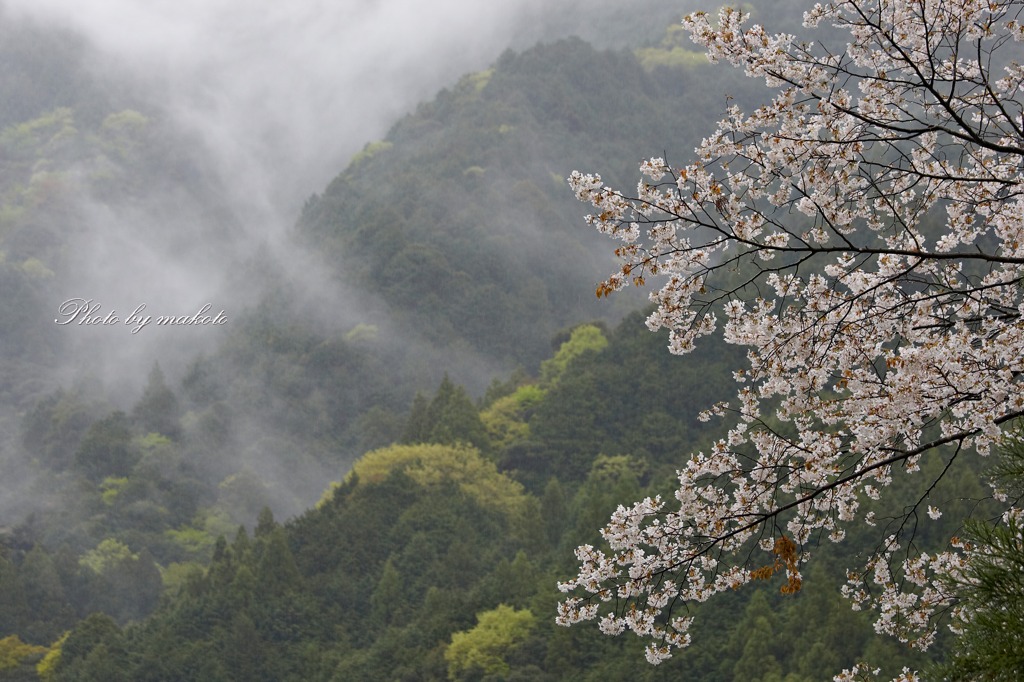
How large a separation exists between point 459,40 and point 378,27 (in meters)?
15.3

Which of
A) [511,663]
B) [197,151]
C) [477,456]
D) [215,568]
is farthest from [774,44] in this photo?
[197,151]

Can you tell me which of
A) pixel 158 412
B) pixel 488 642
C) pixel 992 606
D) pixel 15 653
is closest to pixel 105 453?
pixel 158 412

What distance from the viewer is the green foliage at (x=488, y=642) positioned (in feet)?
92.6

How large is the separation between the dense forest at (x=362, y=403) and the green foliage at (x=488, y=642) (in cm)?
7

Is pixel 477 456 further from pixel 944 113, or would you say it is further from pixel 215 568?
pixel 944 113

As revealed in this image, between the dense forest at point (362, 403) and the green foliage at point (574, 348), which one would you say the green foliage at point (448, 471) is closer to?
the dense forest at point (362, 403)

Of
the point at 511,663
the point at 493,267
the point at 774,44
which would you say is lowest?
the point at 774,44

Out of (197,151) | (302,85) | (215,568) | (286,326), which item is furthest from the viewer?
(302,85)

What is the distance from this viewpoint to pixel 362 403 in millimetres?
63969

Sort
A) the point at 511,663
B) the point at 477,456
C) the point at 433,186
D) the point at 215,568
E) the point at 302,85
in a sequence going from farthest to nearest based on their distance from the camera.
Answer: the point at 302,85 < the point at 433,186 < the point at 477,456 < the point at 215,568 < the point at 511,663

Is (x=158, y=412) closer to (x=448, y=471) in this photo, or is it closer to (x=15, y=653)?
(x=15, y=653)

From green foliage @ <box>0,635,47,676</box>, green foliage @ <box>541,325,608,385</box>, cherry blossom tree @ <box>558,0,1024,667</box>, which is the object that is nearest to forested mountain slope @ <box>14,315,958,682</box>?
green foliage @ <box>541,325,608,385</box>

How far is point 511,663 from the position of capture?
2811cm

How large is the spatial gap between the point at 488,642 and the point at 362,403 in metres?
36.0
